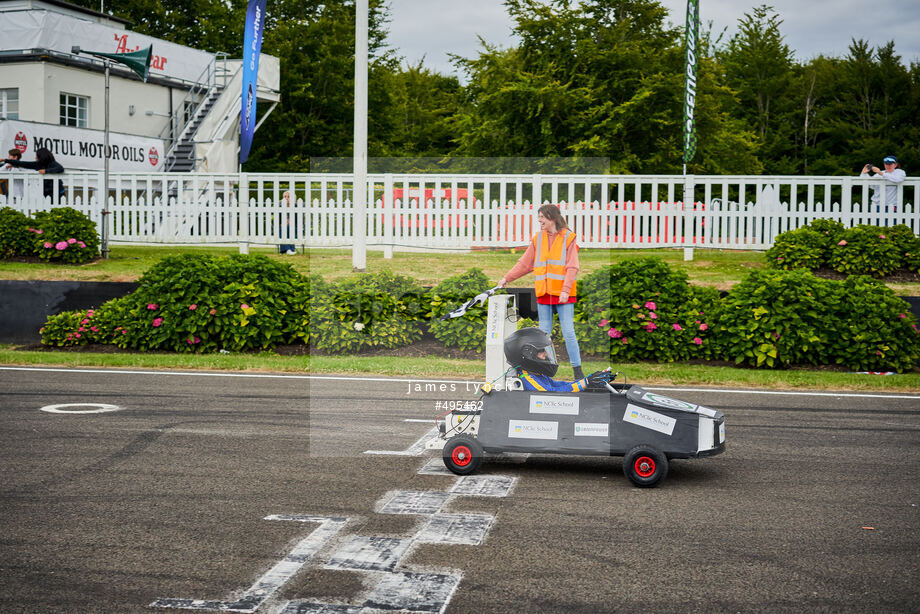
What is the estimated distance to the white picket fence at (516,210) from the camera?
18.3m

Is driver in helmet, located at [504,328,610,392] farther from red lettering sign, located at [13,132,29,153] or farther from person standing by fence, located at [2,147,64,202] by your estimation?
red lettering sign, located at [13,132,29,153]

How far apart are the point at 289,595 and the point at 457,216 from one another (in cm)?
1460

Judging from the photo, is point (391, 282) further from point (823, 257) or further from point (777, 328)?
point (823, 257)

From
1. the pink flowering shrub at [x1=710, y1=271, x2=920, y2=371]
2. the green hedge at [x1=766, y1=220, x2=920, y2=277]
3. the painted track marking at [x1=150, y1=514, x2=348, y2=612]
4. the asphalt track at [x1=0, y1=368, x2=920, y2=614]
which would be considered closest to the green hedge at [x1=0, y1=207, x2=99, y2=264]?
the asphalt track at [x1=0, y1=368, x2=920, y2=614]

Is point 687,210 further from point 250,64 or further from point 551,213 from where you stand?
point 250,64

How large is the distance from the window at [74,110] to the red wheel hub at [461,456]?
26.9 metres

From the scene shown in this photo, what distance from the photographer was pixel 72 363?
43.9 feet

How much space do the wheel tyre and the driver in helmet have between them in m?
0.66

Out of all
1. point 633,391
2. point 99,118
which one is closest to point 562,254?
point 633,391

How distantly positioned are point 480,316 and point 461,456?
6.95 metres

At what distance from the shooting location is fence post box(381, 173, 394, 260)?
61.8 feet

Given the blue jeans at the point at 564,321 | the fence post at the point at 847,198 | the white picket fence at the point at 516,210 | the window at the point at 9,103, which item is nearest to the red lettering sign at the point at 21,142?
the window at the point at 9,103

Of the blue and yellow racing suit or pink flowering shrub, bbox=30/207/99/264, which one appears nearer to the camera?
the blue and yellow racing suit

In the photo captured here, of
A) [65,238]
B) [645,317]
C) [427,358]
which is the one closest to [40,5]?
[65,238]
